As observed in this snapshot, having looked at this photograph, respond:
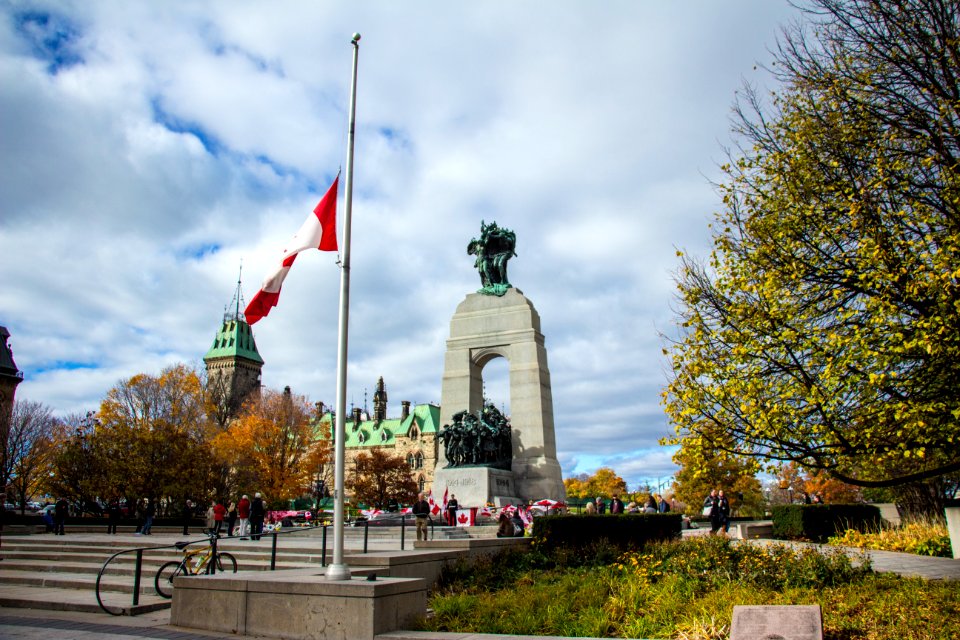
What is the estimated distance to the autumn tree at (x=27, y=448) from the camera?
151 ft

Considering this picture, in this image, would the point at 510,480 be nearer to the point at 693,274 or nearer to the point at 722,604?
the point at 693,274

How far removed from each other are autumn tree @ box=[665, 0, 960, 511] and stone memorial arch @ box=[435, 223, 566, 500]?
14741 millimetres

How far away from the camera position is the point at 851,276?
1086cm

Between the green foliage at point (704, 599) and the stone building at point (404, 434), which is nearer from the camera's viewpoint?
the green foliage at point (704, 599)

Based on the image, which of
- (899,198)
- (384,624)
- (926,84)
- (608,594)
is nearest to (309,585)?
(384,624)

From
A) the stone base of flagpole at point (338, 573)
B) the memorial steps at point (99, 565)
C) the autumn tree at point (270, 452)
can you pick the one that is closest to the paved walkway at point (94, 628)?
the memorial steps at point (99, 565)

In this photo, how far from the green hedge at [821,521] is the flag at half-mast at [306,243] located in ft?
67.3

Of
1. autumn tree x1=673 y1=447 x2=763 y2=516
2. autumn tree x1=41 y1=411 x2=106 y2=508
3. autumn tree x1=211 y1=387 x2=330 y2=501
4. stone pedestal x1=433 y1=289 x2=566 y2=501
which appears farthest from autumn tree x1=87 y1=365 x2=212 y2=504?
autumn tree x1=673 y1=447 x2=763 y2=516

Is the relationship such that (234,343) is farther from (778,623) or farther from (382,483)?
(778,623)

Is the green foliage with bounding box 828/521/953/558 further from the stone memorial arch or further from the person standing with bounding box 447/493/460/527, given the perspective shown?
the person standing with bounding box 447/493/460/527

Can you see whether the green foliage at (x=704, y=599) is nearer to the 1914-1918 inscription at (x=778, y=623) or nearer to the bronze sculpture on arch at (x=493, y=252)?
the 1914-1918 inscription at (x=778, y=623)

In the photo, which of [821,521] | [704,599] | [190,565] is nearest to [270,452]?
[821,521]

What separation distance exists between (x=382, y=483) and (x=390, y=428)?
50.2m

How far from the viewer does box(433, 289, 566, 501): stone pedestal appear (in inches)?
1044
